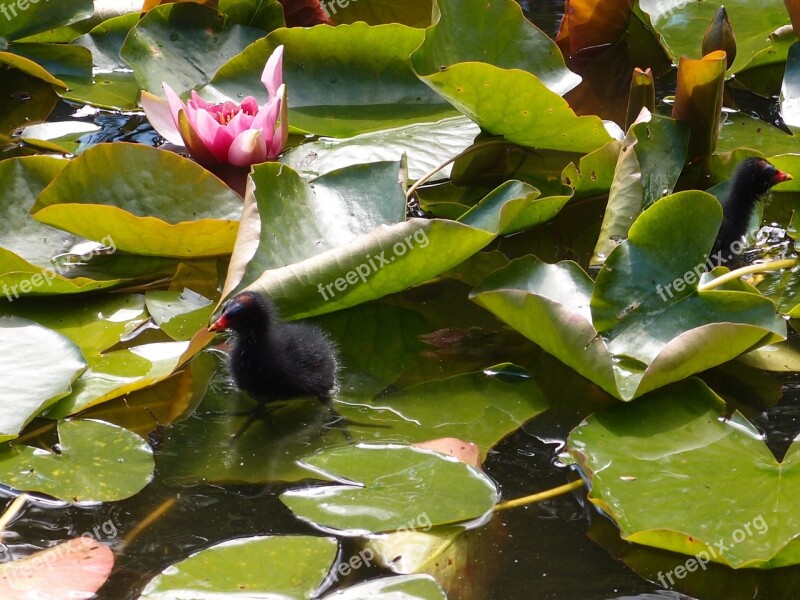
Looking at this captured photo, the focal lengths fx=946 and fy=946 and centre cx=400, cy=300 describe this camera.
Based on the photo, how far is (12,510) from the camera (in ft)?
5.11

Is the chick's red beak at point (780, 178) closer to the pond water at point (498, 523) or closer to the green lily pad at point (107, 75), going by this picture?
the pond water at point (498, 523)

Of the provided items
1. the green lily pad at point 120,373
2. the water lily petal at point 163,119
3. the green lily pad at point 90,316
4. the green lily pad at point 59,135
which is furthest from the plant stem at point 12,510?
the green lily pad at point 59,135

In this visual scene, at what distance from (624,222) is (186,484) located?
3.78ft

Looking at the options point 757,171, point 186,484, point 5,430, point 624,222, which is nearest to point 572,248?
point 624,222

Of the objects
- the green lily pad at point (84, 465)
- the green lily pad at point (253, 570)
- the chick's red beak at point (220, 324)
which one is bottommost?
the green lily pad at point (253, 570)

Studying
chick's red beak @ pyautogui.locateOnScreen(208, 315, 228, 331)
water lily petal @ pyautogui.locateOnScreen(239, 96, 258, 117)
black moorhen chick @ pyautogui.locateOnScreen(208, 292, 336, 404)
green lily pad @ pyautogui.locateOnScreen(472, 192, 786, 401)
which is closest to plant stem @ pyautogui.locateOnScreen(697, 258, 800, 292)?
green lily pad @ pyautogui.locateOnScreen(472, 192, 786, 401)

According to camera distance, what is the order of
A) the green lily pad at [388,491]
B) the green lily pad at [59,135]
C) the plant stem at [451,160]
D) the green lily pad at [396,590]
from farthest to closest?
the green lily pad at [59,135], the plant stem at [451,160], the green lily pad at [388,491], the green lily pad at [396,590]

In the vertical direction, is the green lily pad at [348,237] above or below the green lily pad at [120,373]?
above

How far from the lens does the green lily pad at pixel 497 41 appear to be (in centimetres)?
259

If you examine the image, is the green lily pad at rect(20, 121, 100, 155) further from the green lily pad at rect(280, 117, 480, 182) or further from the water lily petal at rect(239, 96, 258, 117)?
the green lily pad at rect(280, 117, 480, 182)

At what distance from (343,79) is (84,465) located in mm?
1613

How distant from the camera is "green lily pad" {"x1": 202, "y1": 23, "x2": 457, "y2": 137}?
2811 mm

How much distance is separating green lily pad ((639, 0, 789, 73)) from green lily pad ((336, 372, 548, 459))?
175 centimetres

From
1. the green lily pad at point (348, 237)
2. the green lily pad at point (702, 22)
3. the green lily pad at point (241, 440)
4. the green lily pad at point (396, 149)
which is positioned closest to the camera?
the green lily pad at point (241, 440)
